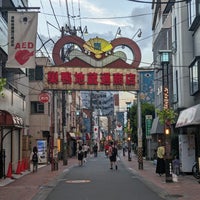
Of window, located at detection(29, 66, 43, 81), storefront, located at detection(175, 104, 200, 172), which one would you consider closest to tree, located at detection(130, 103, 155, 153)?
window, located at detection(29, 66, 43, 81)

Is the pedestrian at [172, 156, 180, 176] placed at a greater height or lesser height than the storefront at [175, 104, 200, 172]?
lesser

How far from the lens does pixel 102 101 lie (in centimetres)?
17788

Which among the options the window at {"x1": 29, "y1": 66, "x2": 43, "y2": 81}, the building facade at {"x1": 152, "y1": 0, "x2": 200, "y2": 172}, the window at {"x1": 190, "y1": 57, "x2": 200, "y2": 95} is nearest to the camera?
the window at {"x1": 190, "y1": 57, "x2": 200, "y2": 95}

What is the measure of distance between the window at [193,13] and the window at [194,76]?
2.22 meters

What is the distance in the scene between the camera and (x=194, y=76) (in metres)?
26.8

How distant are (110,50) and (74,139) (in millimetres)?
42380

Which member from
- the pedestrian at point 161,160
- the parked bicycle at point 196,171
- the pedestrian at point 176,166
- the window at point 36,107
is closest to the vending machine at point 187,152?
the pedestrian at point 176,166

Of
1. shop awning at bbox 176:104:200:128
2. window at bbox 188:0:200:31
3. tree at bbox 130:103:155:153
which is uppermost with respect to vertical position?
window at bbox 188:0:200:31

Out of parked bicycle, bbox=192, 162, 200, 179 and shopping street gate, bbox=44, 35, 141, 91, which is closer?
parked bicycle, bbox=192, 162, 200, 179

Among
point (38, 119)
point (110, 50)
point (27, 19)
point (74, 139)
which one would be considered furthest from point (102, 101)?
point (27, 19)

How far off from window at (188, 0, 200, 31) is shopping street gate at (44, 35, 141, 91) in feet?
18.7

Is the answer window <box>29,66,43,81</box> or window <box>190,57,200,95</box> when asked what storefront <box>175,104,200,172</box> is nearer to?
window <box>190,57,200,95</box>

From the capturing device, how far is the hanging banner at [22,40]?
19.3m

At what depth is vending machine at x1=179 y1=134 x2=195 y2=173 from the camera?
89.8 feet
